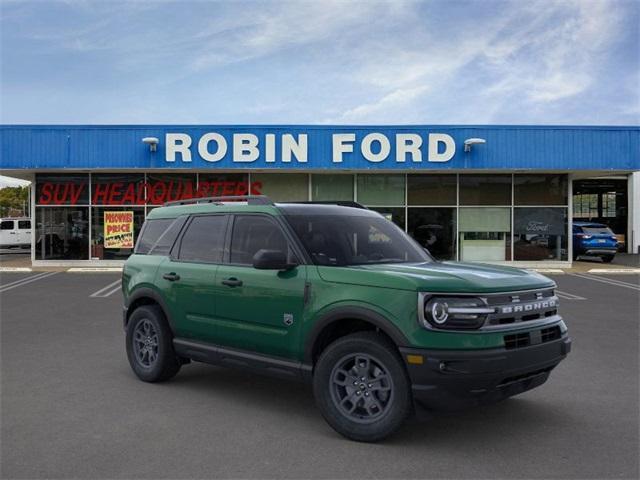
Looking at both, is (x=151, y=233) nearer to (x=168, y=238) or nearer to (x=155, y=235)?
(x=155, y=235)

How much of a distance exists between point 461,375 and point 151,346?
11.6ft

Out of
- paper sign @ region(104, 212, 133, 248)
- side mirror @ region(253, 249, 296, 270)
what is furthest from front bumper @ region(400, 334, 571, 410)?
paper sign @ region(104, 212, 133, 248)

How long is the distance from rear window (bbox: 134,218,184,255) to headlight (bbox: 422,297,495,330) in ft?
10.5

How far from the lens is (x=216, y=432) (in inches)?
189

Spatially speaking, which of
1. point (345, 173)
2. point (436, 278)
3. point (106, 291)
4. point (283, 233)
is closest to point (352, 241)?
point (283, 233)

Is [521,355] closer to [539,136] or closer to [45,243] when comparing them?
[539,136]

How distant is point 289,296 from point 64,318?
713 centimetres

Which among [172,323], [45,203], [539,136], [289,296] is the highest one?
[539,136]

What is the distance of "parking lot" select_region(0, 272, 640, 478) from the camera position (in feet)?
13.4

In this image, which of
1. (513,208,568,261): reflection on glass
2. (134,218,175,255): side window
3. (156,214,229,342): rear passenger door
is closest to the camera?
(156,214,229,342): rear passenger door

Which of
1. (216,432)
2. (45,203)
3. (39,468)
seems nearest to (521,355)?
(216,432)

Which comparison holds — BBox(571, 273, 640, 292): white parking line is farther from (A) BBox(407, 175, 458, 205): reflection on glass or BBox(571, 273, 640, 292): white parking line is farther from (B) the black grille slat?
(B) the black grille slat

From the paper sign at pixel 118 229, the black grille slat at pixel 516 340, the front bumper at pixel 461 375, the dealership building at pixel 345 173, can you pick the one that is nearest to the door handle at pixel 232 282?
the front bumper at pixel 461 375

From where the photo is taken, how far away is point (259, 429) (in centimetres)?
488
